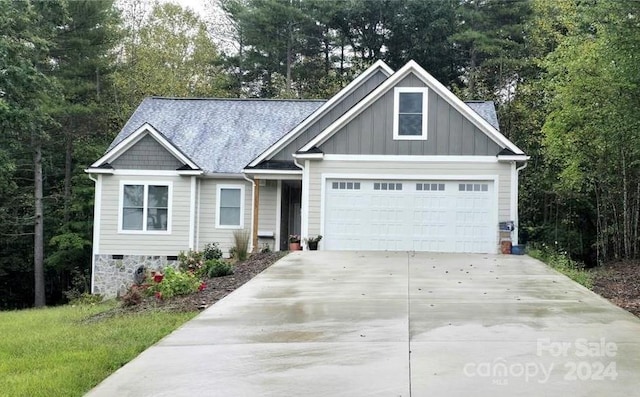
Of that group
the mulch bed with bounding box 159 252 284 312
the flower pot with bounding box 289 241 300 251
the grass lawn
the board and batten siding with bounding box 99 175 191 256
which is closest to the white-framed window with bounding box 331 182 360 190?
the flower pot with bounding box 289 241 300 251

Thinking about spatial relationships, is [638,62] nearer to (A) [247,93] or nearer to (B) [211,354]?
(B) [211,354]

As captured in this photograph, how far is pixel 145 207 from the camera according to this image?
18.6 m

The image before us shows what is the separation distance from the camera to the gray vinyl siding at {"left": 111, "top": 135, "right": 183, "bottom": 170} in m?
18.4

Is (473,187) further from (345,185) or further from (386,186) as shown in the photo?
(345,185)

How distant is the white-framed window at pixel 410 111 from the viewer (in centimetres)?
1640

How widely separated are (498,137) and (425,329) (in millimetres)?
10093

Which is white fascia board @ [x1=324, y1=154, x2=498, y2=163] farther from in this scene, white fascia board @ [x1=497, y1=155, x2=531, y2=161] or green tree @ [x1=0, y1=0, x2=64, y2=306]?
green tree @ [x1=0, y1=0, x2=64, y2=306]

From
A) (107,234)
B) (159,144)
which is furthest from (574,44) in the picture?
(107,234)

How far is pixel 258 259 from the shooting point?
600 inches

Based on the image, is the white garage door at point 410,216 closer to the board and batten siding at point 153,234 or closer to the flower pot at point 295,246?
the flower pot at point 295,246

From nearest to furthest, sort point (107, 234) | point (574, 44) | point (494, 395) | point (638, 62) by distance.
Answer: point (494, 395) < point (638, 62) < point (574, 44) < point (107, 234)

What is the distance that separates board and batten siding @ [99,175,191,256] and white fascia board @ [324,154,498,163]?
16.3ft

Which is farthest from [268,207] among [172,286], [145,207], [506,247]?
Result: [172,286]

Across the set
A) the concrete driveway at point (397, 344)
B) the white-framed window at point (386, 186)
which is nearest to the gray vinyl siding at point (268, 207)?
the white-framed window at point (386, 186)
